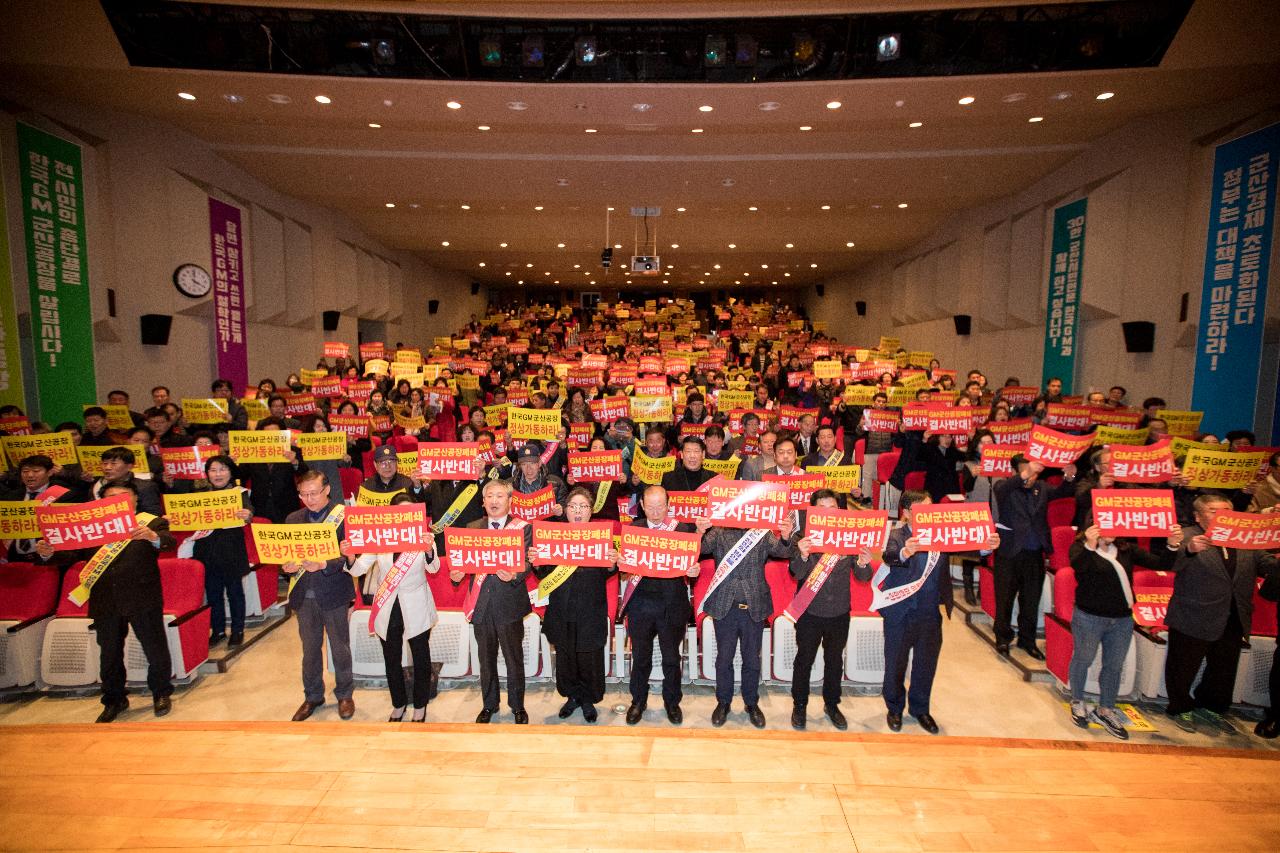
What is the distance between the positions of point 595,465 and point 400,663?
8.45 feet

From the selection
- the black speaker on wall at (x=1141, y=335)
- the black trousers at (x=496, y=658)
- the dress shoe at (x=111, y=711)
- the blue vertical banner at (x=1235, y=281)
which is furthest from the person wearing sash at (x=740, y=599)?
the black speaker on wall at (x=1141, y=335)

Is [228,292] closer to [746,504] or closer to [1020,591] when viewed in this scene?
[746,504]

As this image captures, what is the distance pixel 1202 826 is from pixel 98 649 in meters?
7.36

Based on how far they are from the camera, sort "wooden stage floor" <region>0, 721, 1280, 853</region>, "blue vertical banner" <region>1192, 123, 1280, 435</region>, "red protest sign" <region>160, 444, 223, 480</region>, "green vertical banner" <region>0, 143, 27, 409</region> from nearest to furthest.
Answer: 1. "wooden stage floor" <region>0, 721, 1280, 853</region>
2. "red protest sign" <region>160, 444, 223, 480</region>
3. "green vertical banner" <region>0, 143, 27, 409</region>
4. "blue vertical banner" <region>1192, 123, 1280, 435</region>

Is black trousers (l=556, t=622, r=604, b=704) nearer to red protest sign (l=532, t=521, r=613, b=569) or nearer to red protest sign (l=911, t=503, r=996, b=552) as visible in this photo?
red protest sign (l=532, t=521, r=613, b=569)

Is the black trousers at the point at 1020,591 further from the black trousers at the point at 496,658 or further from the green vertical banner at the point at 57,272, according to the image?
the green vertical banner at the point at 57,272

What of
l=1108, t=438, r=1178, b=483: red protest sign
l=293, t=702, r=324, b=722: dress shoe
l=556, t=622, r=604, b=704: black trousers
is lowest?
l=293, t=702, r=324, b=722: dress shoe

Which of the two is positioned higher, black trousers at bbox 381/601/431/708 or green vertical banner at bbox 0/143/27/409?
green vertical banner at bbox 0/143/27/409

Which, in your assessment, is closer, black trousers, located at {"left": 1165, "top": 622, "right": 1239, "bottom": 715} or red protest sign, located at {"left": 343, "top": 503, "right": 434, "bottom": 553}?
red protest sign, located at {"left": 343, "top": 503, "right": 434, "bottom": 553}

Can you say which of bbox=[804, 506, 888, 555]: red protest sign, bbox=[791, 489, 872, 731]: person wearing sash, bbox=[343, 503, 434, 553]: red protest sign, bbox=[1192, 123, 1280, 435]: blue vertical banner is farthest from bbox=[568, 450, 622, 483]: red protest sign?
bbox=[1192, 123, 1280, 435]: blue vertical banner

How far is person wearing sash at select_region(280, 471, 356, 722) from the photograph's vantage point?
4539 mm

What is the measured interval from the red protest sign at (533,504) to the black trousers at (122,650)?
2.79 meters

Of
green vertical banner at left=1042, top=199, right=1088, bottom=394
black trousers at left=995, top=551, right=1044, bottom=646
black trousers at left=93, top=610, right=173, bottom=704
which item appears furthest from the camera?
green vertical banner at left=1042, top=199, right=1088, bottom=394

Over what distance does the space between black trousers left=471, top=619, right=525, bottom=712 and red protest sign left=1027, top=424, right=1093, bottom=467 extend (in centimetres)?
450
